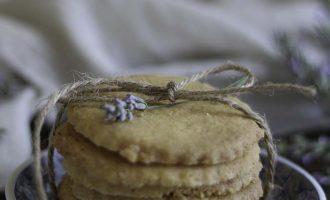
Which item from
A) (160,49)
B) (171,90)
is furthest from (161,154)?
(160,49)

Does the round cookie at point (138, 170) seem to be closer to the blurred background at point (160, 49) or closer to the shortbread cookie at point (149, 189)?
the shortbread cookie at point (149, 189)

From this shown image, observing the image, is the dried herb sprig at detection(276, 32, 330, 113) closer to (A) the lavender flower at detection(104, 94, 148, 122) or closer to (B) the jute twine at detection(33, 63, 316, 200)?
(B) the jute twine at detection(33, 63, 316, 200)

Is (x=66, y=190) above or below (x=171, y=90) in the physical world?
below

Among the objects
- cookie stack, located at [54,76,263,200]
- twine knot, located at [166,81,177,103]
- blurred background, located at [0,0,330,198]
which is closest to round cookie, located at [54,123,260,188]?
cookie stack, located at [54,76,263,200]

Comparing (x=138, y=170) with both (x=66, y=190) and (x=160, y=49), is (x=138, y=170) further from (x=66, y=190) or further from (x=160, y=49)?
(x=160, y=49)

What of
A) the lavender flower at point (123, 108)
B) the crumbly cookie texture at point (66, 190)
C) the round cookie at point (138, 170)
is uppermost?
the lavender flower at point (123, 108)

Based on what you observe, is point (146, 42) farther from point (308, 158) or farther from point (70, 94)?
point (70, 94)

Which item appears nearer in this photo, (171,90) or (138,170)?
(138,170)

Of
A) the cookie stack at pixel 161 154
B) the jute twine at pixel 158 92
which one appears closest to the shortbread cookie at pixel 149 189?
the cookie stack at pixel 161 154
